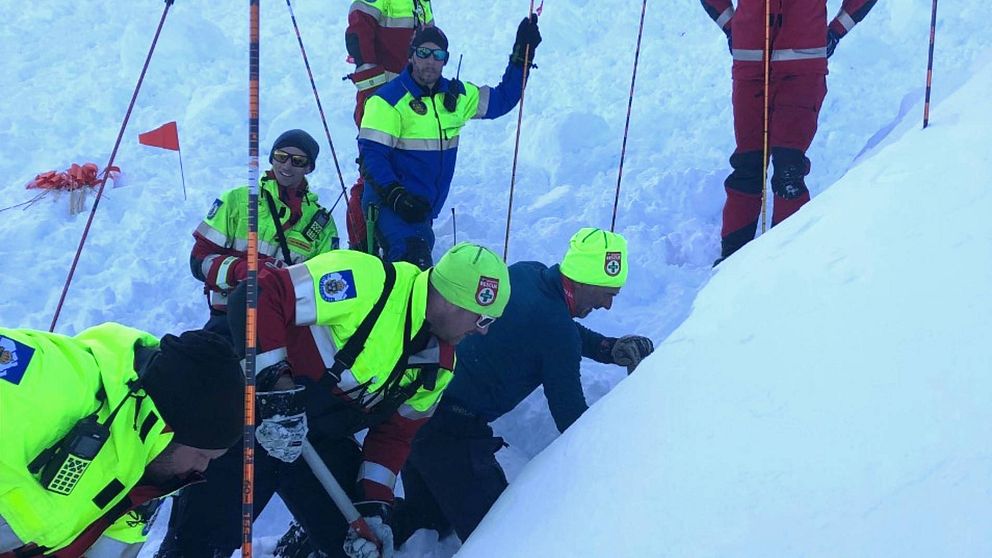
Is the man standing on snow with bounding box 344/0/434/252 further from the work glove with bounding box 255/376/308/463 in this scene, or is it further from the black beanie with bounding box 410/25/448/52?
the work glove with bounding box 255/376/308/463

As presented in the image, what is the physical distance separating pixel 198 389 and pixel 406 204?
8.69ft

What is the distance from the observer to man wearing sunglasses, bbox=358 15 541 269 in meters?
4.68

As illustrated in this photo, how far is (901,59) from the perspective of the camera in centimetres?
719

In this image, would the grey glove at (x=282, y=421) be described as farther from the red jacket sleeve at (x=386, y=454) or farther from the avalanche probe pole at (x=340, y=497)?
the red jacket sleeve at (x=386, y=454)

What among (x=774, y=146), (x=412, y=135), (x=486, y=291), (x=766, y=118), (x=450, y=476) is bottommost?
(x=450, y=476)

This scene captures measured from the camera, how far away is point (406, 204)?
459 centimetres

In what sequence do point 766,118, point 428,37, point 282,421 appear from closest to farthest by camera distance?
1. point 282,421
2. point 766,118
3. point 428,37

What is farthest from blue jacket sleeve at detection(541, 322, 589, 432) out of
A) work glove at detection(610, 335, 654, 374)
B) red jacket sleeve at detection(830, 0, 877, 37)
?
red jacket sleeve at detection(830, 0, 877, 37)

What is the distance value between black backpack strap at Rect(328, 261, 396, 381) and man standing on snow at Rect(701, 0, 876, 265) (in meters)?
2.31

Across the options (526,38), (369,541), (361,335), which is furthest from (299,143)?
(369,541)

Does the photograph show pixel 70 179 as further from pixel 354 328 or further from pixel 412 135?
pixel 354 328

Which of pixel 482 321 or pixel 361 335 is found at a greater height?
A: pixel 361 335

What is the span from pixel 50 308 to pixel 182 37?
4.42 m

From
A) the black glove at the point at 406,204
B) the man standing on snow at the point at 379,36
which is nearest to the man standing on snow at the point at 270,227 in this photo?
the black glove at the point at 406,204
